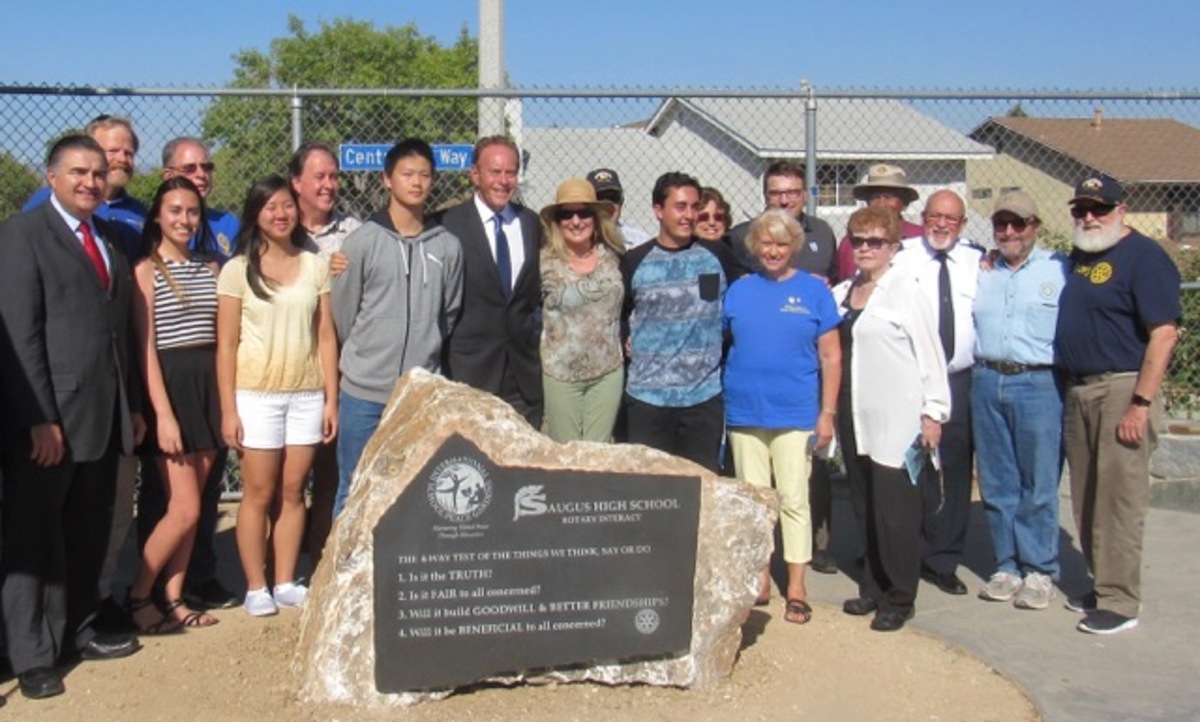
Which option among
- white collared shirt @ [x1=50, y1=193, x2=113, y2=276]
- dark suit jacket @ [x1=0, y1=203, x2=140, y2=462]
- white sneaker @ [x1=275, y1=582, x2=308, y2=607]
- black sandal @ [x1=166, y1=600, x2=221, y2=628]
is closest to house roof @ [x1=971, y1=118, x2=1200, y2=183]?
white sneaker @ [x1=275, y1=582, x2=308, y2=607]

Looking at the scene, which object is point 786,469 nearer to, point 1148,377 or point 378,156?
point 1148,377

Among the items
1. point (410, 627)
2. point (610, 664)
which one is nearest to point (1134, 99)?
point (610, 664)

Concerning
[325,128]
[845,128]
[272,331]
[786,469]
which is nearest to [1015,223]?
[786,469]

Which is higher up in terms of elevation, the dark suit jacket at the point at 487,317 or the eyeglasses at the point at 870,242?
the eyeglasses at the point at 870,242

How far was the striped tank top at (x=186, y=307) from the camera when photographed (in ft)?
18.1

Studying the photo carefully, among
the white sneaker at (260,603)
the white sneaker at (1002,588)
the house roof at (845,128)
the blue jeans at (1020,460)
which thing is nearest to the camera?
the white sneaker at (260,603)

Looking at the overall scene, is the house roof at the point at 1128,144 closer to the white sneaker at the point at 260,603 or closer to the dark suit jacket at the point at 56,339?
the white sneaker at the point at 260,603

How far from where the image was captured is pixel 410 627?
4820 millimetres

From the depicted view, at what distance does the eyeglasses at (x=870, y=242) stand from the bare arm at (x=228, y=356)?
8.67 ft

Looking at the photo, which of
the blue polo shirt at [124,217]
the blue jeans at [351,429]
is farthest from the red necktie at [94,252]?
the blue jeans at [351,429]

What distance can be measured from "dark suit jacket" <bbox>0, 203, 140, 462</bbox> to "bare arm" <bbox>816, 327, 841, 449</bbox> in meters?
2.91

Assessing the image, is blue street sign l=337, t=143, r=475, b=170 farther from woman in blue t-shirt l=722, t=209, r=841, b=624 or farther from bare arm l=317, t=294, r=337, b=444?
woman in blue t-shirt l=722, t=209, r=841, b=624

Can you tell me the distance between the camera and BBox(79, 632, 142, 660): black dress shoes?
535cm

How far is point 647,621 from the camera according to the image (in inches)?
197
